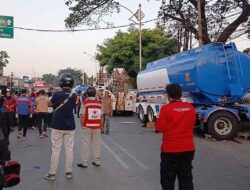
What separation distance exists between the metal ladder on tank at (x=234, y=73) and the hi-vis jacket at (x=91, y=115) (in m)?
7.44

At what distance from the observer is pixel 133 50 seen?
43281 mm

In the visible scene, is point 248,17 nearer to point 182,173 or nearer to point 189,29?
point 189,29

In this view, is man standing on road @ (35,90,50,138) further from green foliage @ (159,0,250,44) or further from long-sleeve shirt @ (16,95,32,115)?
green foliage @ (159,0,250,44)

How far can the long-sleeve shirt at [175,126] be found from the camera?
5.99m

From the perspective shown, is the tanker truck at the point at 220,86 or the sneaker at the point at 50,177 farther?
the tanker truck at the point at 220,86

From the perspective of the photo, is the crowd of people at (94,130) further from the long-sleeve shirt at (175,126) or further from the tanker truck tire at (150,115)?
the tanker truck tire at (150,115)

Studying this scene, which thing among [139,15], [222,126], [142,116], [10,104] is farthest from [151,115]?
[139,15]

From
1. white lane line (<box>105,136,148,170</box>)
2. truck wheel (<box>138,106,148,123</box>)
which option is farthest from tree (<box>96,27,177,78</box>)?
white lane line (<box>105,136,148,170</box>)

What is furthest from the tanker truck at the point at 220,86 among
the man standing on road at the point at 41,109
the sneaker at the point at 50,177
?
the sneaker at the point at 50,177

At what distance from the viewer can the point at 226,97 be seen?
16469mm

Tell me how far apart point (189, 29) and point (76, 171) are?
65.5 ft

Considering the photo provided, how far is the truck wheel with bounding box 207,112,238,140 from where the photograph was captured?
15859 mm

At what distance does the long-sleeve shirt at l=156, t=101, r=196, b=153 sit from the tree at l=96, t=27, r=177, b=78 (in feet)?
114

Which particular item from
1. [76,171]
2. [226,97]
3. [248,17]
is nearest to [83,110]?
[76,171]
